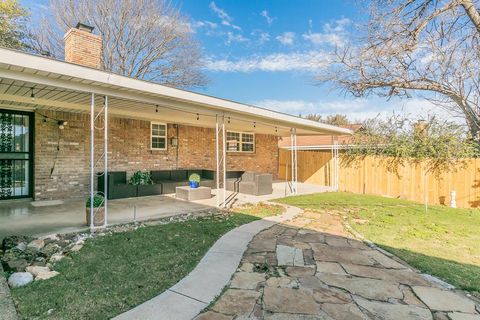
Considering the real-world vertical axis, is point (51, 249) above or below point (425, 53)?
below

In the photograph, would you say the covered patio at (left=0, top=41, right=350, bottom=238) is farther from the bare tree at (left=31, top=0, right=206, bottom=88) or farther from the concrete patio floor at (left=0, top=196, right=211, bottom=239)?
the bare tree at (left=31, top=0, right=206, bottom=88)

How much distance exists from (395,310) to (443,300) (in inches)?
25.3

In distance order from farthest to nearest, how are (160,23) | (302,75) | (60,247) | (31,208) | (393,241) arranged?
(160,23)
(302,75)
(31,208)
(393,241)
(60,247)

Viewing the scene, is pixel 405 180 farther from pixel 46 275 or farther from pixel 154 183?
pixel 46 275

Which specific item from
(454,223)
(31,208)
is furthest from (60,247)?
(454,223)

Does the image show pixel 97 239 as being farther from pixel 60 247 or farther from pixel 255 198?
pixel 255 198

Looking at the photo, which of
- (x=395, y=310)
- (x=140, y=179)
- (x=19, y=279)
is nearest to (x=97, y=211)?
(x=19, y=279)

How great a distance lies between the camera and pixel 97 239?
4379mm

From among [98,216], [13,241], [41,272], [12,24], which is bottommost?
[41,272]

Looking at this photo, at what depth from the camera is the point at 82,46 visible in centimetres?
656

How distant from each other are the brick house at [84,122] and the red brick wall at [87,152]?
2 cm

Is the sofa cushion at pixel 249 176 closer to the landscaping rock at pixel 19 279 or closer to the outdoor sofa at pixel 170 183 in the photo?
the outdoor sofa at pixel 170 183

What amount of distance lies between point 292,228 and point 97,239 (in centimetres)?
354

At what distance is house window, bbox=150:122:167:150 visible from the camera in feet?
33.0
